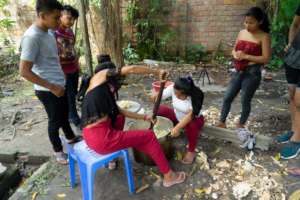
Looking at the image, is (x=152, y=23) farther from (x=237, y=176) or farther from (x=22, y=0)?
(x=237, y=176)

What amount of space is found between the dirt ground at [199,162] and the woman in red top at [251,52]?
2.52ft

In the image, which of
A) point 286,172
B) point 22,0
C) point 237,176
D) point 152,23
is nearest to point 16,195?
point 237,176

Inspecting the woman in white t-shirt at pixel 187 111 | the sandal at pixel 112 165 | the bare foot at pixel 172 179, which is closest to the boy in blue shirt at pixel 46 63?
Result: the sandal at pixel 112 165

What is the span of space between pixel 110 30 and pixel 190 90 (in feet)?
10.6

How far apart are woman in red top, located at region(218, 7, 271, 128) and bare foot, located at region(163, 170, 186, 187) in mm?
1285

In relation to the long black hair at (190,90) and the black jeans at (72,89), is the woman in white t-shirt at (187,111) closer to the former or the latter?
the long black hair at (190,90)

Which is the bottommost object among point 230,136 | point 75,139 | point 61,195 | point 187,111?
point 61,195

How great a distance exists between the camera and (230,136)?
3.73 m

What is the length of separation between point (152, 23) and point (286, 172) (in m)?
5.21

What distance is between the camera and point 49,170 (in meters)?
3.55

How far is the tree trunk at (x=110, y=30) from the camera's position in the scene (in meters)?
5.66

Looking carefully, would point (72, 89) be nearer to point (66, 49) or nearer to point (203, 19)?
point (66, 49)

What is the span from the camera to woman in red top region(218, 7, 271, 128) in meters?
3.33

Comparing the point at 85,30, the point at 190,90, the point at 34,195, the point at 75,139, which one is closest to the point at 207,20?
the point at 85,30
